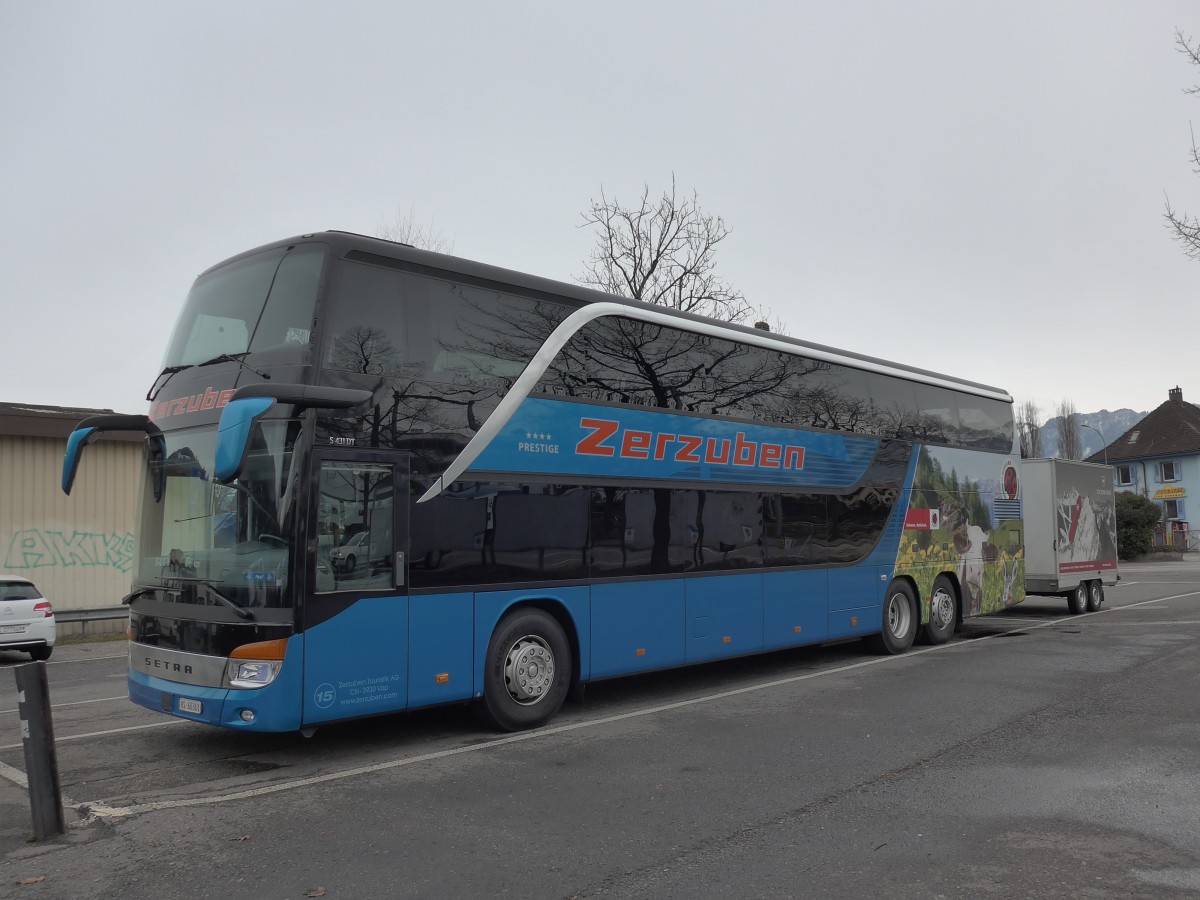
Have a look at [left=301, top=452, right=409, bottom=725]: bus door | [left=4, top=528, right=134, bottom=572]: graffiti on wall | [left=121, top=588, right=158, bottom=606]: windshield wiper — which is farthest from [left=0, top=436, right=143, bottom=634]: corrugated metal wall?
[left=301, top=452, right=409, bottom=725]: bus door

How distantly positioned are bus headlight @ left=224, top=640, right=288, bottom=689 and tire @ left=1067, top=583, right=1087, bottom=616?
1839 centimetres

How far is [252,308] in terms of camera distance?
7984mm

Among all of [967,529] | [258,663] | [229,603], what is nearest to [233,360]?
[229,603]

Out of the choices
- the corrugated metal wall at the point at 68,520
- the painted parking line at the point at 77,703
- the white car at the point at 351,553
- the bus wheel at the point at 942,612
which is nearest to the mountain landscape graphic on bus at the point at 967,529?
the bus wheel at the point at 942,612

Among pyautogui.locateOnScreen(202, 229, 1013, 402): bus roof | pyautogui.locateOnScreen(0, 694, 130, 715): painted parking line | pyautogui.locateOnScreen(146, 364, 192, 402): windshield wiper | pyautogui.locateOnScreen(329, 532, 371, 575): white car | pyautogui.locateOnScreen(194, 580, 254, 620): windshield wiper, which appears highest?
pyautogui.locateOnScreen(202, 229, 1013, 402): bus roof

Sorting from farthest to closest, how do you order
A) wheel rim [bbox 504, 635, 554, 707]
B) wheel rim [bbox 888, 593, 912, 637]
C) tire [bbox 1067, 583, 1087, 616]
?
tire [bbox 1067, 583, 1087, 616]
wheel rim [bbox 888, 593, 912, 637]
wheel rim [bbox 504, 635, 554, 707]

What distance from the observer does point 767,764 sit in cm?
741

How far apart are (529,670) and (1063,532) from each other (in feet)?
48.8

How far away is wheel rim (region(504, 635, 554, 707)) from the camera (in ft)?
28.9

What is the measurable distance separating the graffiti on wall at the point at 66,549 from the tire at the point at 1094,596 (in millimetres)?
20275

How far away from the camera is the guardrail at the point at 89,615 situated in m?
19.7

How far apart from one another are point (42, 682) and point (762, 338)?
894cm

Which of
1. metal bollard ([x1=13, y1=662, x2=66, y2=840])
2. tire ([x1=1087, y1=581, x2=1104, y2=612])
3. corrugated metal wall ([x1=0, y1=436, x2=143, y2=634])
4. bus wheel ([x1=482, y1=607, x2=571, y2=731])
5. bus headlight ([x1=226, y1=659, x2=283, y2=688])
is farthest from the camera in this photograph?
tire ([x1=1087, y1=581, x2=1104, y2=612])

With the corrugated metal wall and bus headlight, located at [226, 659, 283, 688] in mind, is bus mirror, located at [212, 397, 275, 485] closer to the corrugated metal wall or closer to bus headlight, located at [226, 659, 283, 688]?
bus headlight, located at [226, 659, 283, 688]
